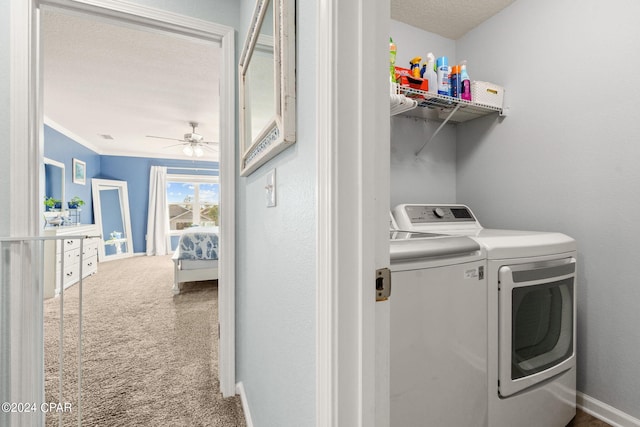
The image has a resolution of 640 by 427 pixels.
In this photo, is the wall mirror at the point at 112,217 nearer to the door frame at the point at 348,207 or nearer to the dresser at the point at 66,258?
the dresser at the point at 66,258

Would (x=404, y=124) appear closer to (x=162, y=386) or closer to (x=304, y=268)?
(x=304, y=268)

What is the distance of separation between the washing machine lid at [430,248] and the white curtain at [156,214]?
22.4ft

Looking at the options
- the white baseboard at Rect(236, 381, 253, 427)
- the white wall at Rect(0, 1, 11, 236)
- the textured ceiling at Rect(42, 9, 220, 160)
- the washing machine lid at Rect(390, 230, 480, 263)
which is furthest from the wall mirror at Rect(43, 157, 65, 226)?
the washing machine lid at Rect(390, 230, 480, 263)

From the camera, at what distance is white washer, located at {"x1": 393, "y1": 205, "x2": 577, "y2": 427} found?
1209mm

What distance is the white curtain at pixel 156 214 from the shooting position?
21.8 feet

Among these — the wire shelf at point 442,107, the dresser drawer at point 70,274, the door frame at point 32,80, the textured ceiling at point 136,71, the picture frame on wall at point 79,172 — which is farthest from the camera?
the picture frame on wall at point 79,172

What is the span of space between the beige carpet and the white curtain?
292 centimetres

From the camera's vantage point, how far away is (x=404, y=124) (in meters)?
2.10

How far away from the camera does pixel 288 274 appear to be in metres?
0.89

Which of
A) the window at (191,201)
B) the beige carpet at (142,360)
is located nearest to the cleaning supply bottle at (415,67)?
the beige carpet at (142,360)

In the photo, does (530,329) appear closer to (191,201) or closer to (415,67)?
(415,67)

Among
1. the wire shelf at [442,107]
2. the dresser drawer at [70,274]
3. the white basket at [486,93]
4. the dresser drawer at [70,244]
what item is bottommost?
the dresser drawer at [70,274]

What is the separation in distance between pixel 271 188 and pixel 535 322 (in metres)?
1.31

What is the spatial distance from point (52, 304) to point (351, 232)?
4.30m
